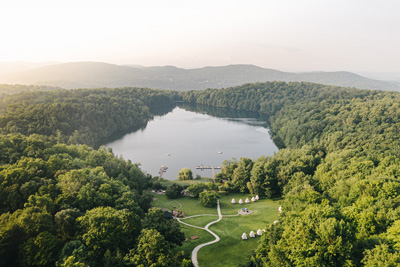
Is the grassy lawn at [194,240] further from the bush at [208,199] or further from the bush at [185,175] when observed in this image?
the bush at [185,175]

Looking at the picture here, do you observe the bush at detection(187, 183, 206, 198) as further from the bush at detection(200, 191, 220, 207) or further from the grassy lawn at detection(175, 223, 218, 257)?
the grassy lawn at detection(175, 223, 218, 257)

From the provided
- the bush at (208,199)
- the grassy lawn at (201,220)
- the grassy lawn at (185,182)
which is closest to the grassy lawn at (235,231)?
the grassy lawn at (201,220)

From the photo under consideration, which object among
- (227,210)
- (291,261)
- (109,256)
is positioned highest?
(291,261)

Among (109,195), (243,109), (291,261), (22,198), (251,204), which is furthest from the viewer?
(243,109)

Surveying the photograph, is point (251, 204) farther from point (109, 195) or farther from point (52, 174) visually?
point (52, 174)

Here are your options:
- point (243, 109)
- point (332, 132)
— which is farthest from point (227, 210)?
point (243, 109)

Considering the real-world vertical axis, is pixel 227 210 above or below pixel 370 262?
below
